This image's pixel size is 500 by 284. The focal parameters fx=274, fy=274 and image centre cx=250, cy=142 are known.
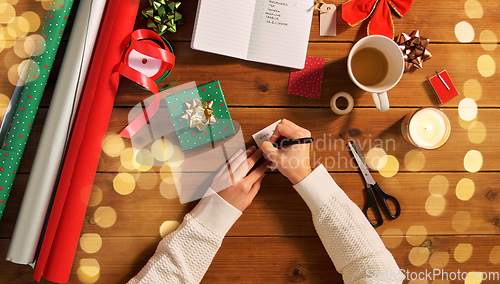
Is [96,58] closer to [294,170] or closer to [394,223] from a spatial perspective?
[294,170]

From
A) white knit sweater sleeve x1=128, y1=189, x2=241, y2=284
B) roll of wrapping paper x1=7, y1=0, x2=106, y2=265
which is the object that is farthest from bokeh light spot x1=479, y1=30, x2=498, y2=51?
roll of wrapping paper x1=7, y1=0, x2=106, y2=265

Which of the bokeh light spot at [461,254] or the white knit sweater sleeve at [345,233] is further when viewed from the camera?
the bokeh light spot at [461,254]

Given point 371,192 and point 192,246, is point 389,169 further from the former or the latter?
point 192,246

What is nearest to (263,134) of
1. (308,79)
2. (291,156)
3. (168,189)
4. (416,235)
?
(291,156)

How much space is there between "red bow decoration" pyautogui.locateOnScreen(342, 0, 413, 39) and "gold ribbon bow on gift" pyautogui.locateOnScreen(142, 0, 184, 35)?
52 centimetres

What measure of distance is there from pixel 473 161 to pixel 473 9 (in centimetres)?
49

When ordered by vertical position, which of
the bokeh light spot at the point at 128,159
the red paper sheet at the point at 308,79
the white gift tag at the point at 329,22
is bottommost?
the bokeh light spot at the point at 128,159

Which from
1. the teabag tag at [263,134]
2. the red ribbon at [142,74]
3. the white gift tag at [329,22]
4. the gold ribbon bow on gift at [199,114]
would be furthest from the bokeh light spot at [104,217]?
the white gift tag at [329,22]

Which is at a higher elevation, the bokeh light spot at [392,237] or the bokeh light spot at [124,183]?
the bokeh light spot at [392,237]

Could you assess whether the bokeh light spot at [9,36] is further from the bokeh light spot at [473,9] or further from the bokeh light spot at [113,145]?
the bokeh light spot at [473,9]

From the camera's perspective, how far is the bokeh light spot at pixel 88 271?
833mm

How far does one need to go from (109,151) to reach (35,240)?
1.04 ft

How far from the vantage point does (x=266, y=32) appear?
86 centimetres

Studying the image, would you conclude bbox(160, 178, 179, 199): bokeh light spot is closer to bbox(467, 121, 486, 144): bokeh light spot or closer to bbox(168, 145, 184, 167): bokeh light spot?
bbox(168, 145, 184, 167): bokeh light spot
